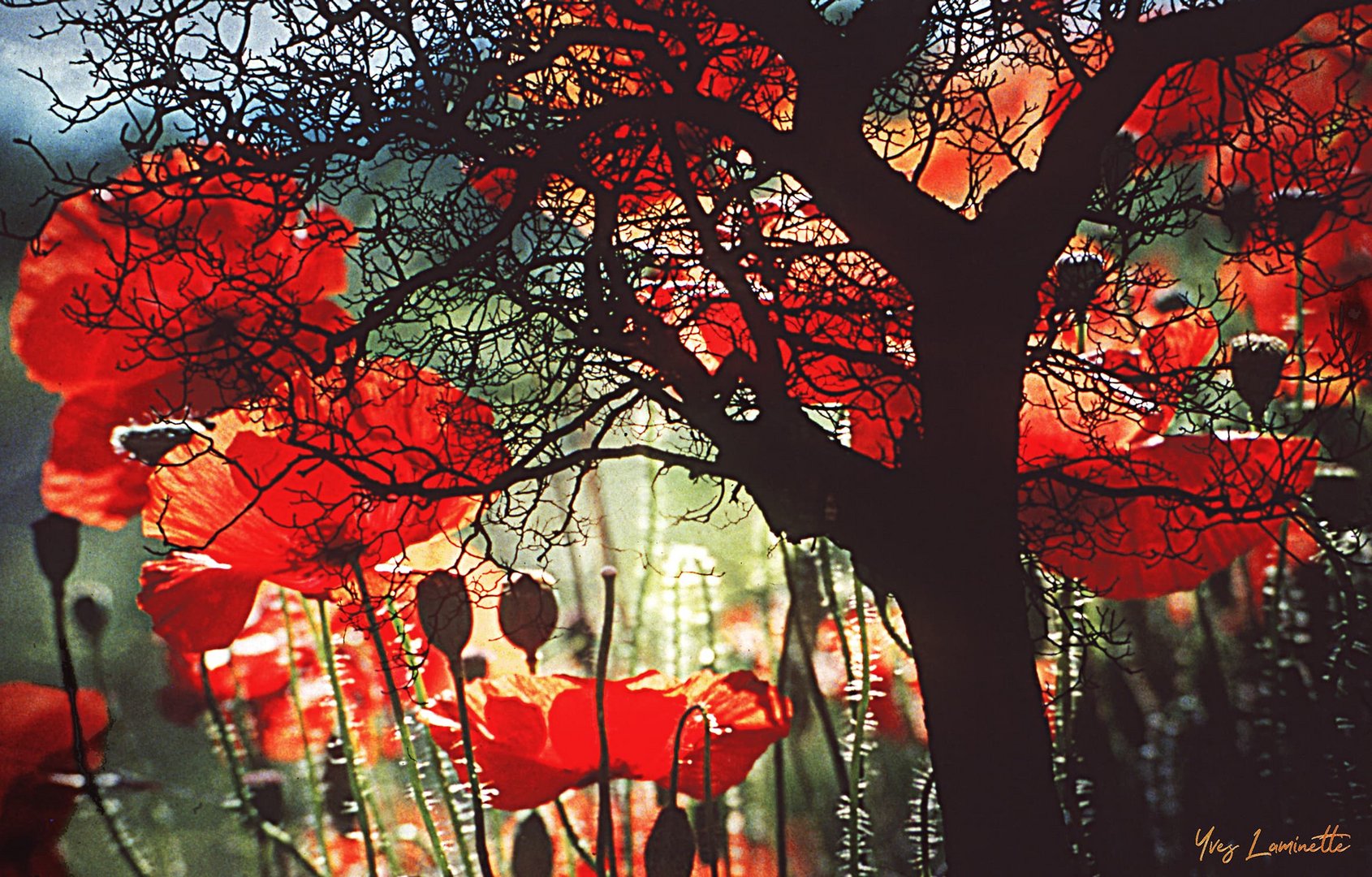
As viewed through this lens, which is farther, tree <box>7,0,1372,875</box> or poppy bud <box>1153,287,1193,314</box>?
poppy bud <box>1153,287,1193,314</box>

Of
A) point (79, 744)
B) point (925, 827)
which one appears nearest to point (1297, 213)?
point (925, 827)

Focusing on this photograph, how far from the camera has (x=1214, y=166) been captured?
62 cm

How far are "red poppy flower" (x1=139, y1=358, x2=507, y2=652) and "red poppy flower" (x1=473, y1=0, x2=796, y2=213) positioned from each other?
0.12 metres

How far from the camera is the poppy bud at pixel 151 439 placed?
54cm

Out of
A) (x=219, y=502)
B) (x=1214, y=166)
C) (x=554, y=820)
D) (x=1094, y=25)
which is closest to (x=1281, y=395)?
(x=1214, y=166)

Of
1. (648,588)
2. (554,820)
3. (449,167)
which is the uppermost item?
(449,167)

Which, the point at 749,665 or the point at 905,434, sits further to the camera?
the point at 749,665

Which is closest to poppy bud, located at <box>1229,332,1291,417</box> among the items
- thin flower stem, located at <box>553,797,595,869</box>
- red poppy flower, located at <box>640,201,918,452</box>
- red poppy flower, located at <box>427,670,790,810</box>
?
red poppy flower, located at <box>640,201,918,452</box>

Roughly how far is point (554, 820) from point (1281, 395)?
477 millimetres

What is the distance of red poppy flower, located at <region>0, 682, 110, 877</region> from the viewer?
57cm

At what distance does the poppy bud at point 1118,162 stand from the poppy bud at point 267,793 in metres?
0.51

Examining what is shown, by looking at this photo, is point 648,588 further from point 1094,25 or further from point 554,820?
point 1094,25

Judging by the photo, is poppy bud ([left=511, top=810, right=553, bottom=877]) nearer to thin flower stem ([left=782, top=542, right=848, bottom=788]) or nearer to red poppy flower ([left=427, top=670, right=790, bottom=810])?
red poppy flower ([left=427, top=670, right=790, bottom=810])

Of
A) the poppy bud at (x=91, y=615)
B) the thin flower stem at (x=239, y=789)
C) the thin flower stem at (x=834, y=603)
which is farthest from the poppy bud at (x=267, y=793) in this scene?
the thin flower stem at (x=834, y=603)
